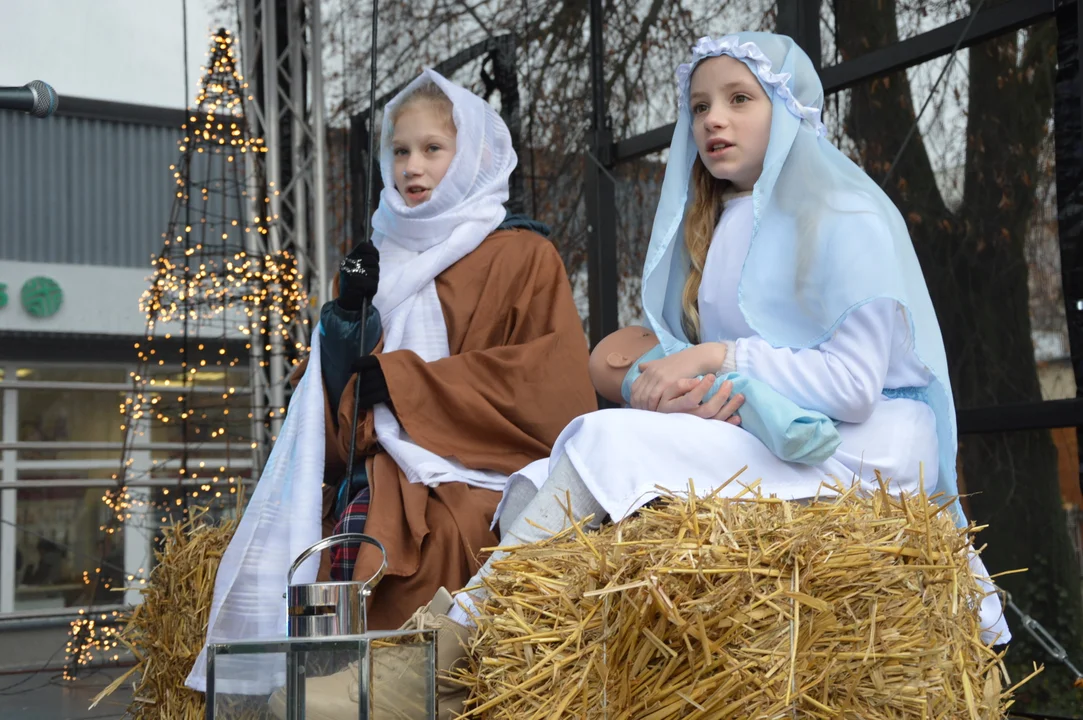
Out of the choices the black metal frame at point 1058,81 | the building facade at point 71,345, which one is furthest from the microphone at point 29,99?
the building facade at point 71,345

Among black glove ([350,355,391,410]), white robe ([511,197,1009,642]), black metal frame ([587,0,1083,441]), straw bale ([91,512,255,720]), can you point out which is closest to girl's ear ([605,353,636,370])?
white robe ([511,197,1009,642])

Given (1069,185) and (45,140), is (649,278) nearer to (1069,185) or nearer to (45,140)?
(1069,185)

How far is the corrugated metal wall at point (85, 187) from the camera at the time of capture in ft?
34.4

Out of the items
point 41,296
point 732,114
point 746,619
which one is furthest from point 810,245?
point 41,296

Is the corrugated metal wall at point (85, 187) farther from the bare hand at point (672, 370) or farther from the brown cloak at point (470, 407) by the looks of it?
the bare hand at point (672, 370)

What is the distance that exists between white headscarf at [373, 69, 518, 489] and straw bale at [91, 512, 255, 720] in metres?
0.66

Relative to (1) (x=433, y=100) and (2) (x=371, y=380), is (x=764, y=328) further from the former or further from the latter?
(1) (x=433, y=100)

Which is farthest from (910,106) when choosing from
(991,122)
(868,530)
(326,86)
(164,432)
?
(164,432)

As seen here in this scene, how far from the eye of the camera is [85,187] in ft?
35.7

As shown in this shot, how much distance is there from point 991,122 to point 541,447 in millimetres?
1687

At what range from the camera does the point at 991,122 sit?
130 inches

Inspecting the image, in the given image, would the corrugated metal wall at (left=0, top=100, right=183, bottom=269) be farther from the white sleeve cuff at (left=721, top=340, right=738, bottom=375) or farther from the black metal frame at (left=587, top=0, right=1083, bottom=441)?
the white sleeve cuff at (left=721, top=340, right=738, bottom=375)

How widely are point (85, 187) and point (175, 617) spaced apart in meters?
9.11

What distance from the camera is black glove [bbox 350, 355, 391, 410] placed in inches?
102
